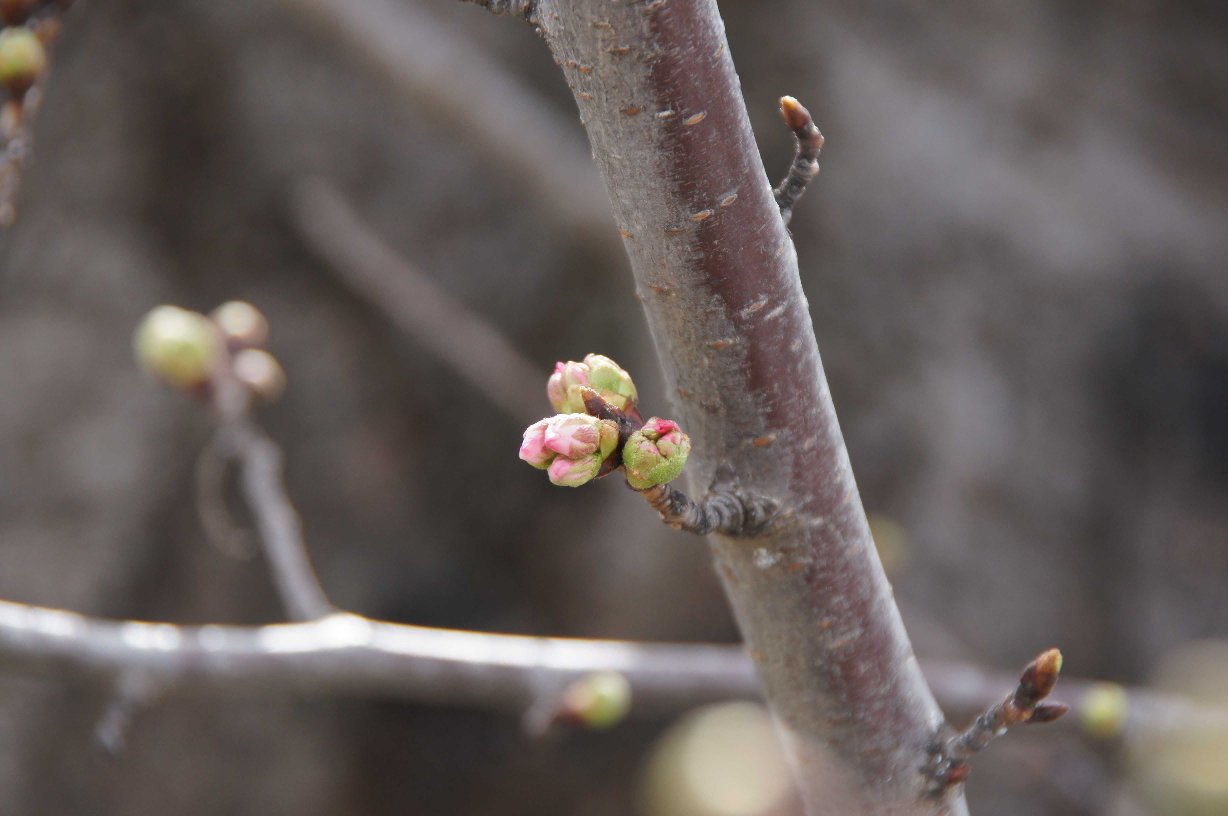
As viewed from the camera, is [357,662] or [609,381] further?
[357,662]

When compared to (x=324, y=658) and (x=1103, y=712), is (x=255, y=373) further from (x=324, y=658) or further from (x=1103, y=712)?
(x=1103, y=712)

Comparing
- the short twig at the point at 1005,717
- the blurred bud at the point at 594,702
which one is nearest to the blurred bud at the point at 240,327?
the blurred bud at the point at 594,702

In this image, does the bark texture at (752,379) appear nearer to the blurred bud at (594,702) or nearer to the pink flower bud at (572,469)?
Answer: the pink flower bud at (572,469)

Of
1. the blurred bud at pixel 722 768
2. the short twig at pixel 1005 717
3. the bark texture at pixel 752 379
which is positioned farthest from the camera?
the blurred bud at pixel 722 768

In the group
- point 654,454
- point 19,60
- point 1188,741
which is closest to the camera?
point 654,454

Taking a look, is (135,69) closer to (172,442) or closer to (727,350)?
(172,442)

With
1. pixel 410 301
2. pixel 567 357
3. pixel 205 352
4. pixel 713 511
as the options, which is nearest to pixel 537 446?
pixel 713 511

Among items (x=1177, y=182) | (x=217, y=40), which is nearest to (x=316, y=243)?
(x=217, y=40)
